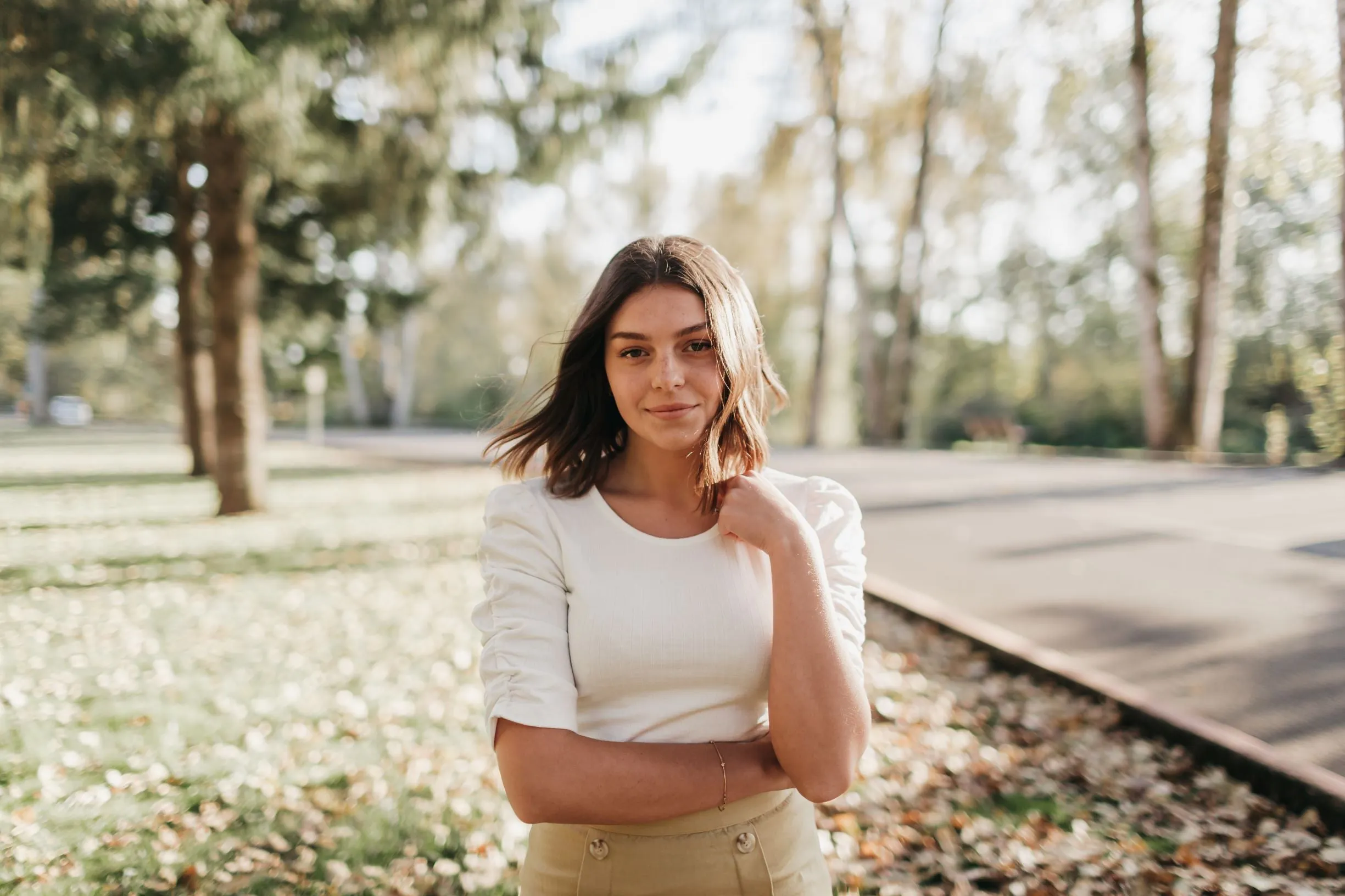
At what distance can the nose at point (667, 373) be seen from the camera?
6.05 ft

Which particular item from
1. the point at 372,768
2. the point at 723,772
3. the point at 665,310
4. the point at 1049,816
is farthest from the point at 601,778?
the point at 372,768

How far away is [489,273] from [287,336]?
7.52 m

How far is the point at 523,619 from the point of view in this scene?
5.68 feet

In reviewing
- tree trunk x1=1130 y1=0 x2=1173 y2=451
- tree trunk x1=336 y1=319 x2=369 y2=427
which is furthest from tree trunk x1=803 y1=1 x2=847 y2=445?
tree trunk x1=336 y1=319 x2=369 y2=427

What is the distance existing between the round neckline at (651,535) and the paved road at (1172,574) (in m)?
3.79

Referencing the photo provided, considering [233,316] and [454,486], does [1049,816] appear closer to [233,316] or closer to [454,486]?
[233,316]

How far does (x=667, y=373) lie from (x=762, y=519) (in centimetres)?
35

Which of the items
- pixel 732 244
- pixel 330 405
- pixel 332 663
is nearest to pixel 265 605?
pixel 332 663

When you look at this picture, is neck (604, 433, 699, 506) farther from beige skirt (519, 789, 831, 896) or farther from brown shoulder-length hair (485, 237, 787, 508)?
beige skirt (519, 789, 831, 896)

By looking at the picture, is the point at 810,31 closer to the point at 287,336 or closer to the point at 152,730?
the point at 287,336

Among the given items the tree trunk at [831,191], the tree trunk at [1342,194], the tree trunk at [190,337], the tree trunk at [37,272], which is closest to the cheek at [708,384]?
the tree trunk at [37,272]

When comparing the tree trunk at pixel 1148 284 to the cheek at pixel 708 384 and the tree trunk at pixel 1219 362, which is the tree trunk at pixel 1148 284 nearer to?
the tree trunk at pixel 1219 362

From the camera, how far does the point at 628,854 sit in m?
1.76

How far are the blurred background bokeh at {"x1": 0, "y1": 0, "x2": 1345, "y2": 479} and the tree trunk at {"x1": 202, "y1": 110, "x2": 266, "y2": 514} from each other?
4cm
